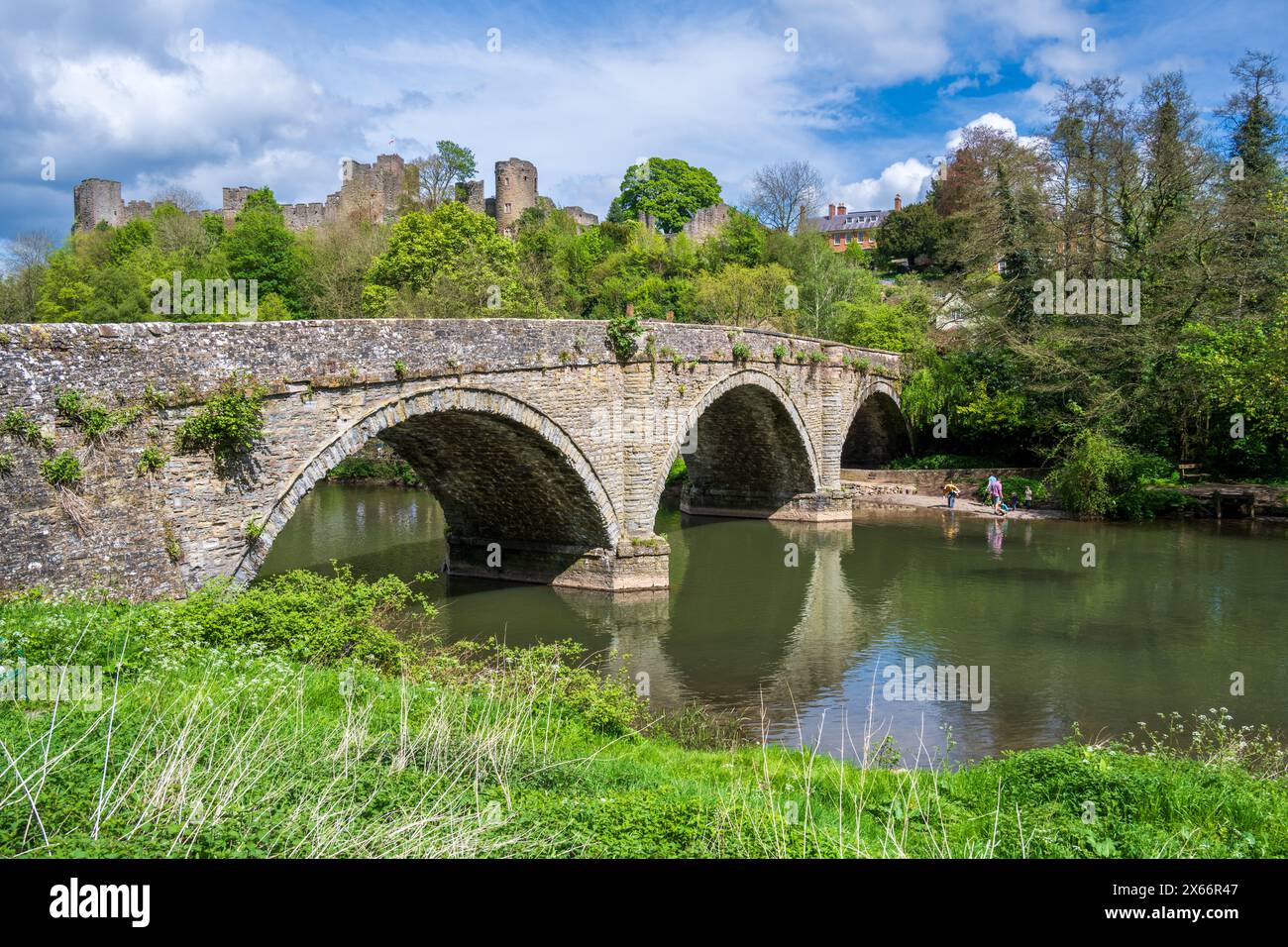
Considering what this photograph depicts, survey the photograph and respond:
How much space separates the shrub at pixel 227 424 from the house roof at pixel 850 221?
6815cm

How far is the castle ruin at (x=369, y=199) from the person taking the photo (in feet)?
187

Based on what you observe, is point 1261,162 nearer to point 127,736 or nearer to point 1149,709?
point 1149,709

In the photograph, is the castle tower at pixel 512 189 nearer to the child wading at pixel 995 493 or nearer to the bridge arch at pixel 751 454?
the bridge arch at pixel 751 454

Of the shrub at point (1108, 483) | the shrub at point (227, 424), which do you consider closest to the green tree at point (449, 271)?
the shrub at point (1108, 483)

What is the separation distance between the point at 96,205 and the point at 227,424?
2367 inches

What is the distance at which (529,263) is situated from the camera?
4316cm

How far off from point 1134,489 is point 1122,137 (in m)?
10.8

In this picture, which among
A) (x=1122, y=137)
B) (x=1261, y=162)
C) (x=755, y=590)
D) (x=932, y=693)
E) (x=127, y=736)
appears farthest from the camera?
(x=1261, y=162)

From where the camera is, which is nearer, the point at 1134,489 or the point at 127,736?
the point at 127,736

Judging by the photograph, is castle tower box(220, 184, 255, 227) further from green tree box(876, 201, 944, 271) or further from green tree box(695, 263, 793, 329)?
green tree box(876, 201, 944, 271)

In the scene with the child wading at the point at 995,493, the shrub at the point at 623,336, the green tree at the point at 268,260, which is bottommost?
the child wading at the point at 995,493

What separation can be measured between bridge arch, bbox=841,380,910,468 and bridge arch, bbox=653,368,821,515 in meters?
6.39

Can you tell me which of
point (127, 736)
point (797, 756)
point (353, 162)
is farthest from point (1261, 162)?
point (353, 162)

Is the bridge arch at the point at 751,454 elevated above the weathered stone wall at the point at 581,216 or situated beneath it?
situated beneath
